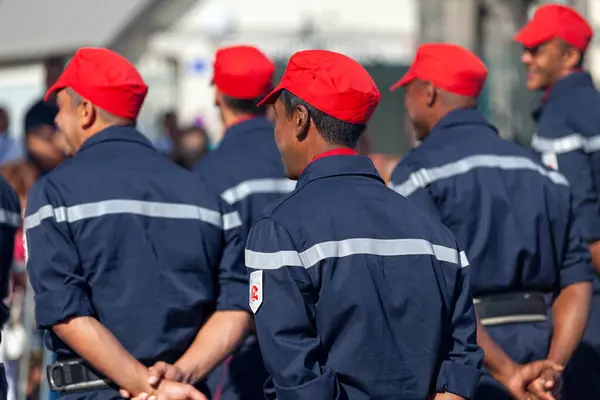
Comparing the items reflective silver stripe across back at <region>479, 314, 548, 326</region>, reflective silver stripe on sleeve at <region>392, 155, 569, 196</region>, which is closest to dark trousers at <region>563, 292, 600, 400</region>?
reflective silver stripe across back at <region>479, 314, 548, 326</region>

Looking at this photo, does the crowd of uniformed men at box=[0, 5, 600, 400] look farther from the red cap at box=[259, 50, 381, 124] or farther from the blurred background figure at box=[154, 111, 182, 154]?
the blurred background figure at box=[154, 111, 182, 154]

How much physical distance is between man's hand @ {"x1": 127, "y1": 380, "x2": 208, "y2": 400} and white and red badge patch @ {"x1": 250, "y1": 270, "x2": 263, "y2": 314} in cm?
80

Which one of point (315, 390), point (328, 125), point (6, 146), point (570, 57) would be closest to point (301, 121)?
point (328, 125)

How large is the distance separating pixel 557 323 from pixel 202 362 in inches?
63.4

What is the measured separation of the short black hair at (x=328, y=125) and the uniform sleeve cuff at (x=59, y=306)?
1.07 metres

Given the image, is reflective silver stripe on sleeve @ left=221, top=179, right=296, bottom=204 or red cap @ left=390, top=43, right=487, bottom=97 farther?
reflective silver stripe on sleeve @ left=221, top=179, right=296, bottom=204

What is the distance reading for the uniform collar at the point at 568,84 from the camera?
6.30m

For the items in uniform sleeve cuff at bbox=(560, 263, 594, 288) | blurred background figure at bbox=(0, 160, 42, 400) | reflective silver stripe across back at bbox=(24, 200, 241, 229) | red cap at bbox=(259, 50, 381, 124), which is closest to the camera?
red cap at bbox=(259, 50, 381, 124)

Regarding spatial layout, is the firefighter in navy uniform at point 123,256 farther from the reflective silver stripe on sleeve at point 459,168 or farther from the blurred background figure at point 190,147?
the blurred background figure at point 190,147

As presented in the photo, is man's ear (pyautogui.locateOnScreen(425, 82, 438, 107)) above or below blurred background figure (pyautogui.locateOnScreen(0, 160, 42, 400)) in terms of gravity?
above

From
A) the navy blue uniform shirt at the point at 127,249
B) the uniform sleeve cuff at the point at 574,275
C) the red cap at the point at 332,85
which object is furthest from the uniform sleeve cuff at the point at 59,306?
the uniform sleeve cuff at the point at 574,275

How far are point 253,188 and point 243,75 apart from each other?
615 mm

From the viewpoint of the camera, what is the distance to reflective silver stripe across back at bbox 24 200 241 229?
4.46 meters

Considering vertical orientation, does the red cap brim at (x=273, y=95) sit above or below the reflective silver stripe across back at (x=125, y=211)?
above
